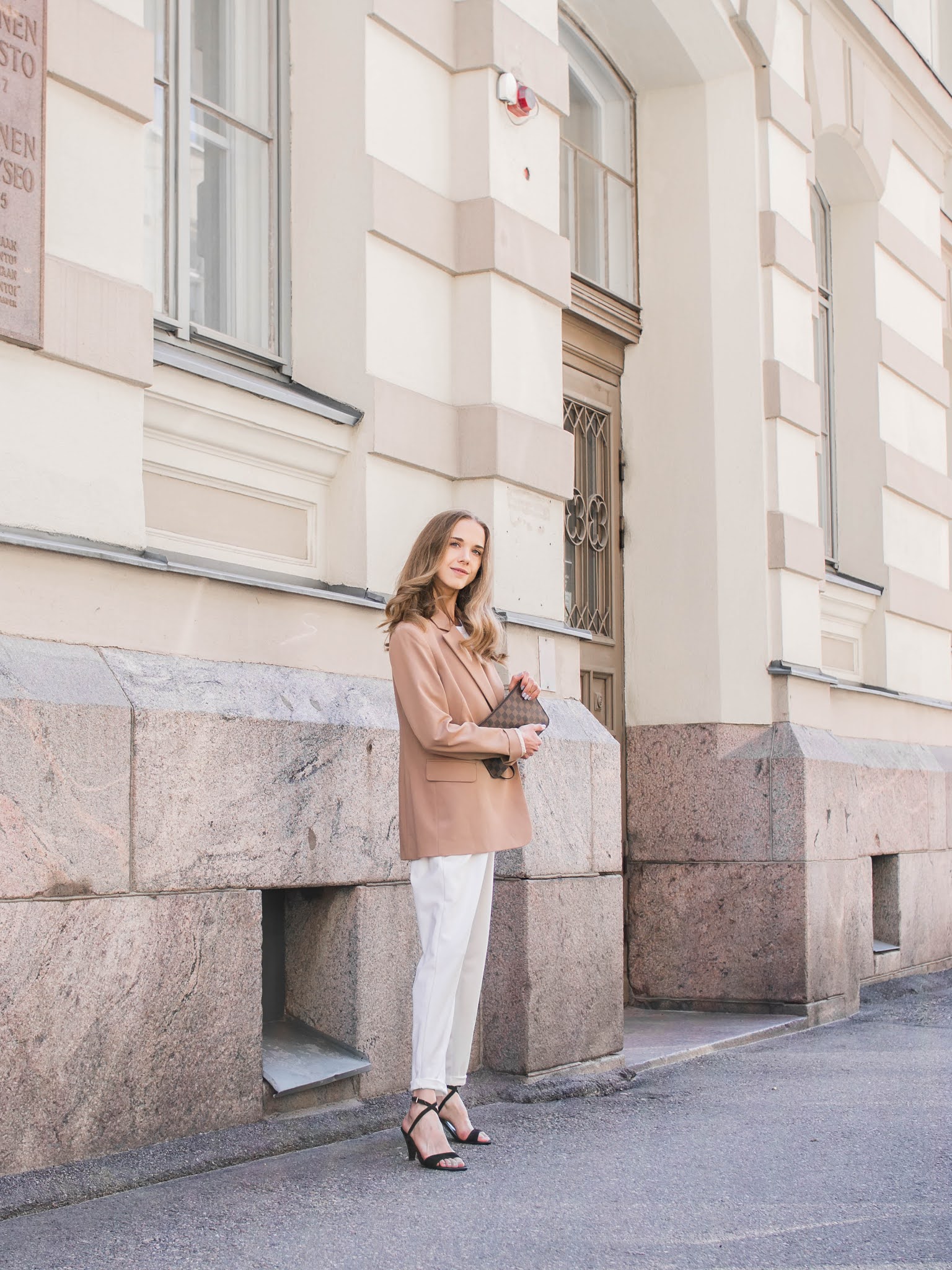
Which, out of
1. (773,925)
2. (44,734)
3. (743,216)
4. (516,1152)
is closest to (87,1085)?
(44,734)

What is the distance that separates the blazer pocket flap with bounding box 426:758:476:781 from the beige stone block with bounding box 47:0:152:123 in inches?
80.6

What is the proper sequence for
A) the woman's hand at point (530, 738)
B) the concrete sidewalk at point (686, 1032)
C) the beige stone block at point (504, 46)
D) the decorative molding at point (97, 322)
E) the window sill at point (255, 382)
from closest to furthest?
the decorative molding at point (97, 322) → the woman's hand at point (530, 738) → the window sill at point (255, 382) → the beige stone block at point (504, 46) → the concrete sidewalk at point (686, 1032)

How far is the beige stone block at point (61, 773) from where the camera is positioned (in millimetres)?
3971

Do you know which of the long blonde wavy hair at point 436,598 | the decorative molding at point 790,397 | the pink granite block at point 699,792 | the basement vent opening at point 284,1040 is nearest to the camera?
the long blonde wavy hair at point 436,598

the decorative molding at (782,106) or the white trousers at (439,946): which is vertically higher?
the decorative molding at (782,106)

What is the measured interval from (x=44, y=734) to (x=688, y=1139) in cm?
237

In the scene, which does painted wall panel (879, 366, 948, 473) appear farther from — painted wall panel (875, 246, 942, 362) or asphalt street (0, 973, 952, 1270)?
asphalt street (0, 973, 952, 1270)

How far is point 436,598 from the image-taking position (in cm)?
478

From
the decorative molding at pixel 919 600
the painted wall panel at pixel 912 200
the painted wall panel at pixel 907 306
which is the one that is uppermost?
the painted wall panel at pixel 912 200

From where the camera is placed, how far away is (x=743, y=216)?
848 cm

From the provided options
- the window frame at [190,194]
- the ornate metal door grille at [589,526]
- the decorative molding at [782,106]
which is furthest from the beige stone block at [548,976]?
the decorative molding at [782,106]

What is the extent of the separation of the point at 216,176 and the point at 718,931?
4.45m

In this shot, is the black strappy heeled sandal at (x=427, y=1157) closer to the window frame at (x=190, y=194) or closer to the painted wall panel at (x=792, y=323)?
the window frame at (x=190, y=194)

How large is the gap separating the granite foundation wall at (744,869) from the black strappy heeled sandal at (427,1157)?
372 cm
